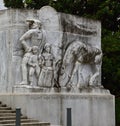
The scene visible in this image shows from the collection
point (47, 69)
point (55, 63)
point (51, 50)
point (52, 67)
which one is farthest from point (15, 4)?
point (47, 69)

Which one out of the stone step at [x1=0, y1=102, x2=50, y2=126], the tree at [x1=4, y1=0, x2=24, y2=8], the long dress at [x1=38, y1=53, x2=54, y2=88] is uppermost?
the tree at [x1=4, y1=0, x2=24, y2=8]

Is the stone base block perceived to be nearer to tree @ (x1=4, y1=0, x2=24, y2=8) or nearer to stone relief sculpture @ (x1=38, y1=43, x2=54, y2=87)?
stone relief sculpture @ (x1=38, y1=43, x2=54, y2=87)

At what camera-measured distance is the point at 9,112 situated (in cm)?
1842

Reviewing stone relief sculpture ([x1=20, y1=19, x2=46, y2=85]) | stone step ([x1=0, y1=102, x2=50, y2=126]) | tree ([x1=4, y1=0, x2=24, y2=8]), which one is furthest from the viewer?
tree ([x1=4, y1=0, x2=24, y2=8])

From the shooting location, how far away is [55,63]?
65.2ft

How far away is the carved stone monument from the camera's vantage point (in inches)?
753

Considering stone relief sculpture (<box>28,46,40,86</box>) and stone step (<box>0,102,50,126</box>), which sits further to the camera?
stone relief sculpture (<box>28,46,40,86</box>)

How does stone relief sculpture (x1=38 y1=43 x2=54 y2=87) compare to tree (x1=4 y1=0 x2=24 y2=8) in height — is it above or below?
below

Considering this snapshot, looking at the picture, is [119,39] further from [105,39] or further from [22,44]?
[22,44]

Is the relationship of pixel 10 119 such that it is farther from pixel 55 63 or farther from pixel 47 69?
pixel 55 63

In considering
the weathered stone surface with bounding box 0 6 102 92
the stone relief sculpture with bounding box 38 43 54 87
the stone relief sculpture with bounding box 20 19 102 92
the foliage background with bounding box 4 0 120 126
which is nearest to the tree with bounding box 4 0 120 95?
the foliage background with bounding box 4 0 120 126

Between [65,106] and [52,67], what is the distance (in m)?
1.58

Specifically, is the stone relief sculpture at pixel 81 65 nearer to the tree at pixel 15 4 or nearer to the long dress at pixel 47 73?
the long dress at pixel 47 73

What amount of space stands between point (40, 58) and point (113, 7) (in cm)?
880
